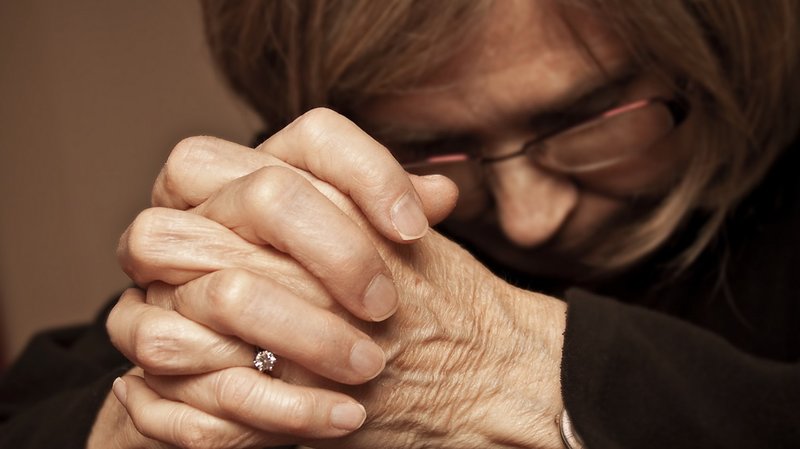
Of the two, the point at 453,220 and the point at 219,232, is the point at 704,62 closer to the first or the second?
the point at 453,220

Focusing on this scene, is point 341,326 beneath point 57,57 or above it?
above

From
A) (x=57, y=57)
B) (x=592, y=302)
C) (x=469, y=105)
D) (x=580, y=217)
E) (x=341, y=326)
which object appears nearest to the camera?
(x=341, y=326)

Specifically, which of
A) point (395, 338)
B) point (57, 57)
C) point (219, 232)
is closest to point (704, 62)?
point (395, 338)

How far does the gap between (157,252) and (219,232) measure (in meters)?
0.06

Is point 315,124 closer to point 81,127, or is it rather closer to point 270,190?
point 270,190

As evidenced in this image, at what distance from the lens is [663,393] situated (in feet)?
2.89

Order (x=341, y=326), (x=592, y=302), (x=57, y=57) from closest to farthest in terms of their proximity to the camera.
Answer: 1. (x=341, y=326)
2. (x=592, y=302)
3. (x=57, y=57)

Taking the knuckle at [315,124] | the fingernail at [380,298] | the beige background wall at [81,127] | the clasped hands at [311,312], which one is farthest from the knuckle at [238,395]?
the beige background wall at [81,127]

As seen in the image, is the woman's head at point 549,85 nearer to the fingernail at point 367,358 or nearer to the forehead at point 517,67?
the forehead at point 517,67

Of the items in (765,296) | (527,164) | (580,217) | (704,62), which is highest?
(704,62)

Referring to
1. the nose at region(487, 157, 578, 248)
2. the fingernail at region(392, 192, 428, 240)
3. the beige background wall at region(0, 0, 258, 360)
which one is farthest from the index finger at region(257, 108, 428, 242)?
the beige background wall at region(0, 0, 258, 360)

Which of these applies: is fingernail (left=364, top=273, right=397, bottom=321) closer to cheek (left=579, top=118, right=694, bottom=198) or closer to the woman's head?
the woman's head

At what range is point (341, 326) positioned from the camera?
0.71 m

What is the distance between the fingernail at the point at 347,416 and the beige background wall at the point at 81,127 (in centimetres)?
151
